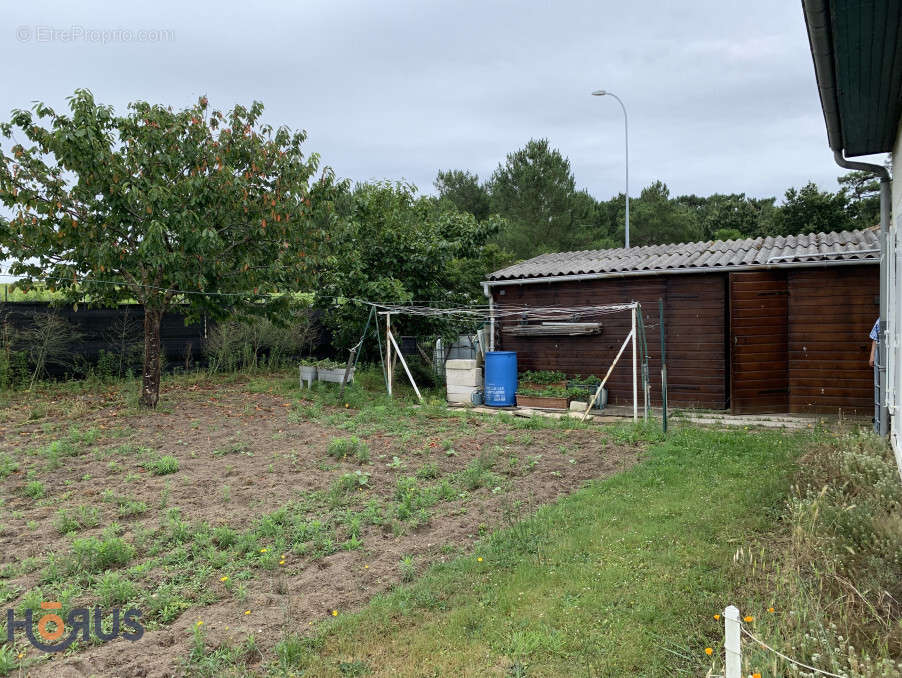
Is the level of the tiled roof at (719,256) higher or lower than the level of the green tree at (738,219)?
lower

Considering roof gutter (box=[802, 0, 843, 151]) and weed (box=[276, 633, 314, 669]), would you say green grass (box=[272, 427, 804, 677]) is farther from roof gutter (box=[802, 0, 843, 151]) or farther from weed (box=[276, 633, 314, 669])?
roof gutter (box=[802, 0, 843, 151])

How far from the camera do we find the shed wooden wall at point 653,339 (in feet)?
33.6

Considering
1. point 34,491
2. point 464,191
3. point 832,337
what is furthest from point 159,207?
point 464,191

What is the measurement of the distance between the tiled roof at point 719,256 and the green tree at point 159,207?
14.5 ft

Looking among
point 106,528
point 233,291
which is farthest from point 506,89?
point 106,528

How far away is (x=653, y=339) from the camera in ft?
35.5

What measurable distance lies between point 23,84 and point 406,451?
8.92m

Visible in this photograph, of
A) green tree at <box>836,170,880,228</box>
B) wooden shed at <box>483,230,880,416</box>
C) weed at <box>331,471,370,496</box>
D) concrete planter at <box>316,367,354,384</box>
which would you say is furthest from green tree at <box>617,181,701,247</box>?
weed at <box>331,471,370,496</box>

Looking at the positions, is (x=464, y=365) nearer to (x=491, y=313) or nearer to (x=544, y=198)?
(x=491, y=313)

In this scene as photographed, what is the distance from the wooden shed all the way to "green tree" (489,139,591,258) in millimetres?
12259

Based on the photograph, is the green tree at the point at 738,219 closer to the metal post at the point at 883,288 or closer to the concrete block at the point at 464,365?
the concrete block at the point at 464,365

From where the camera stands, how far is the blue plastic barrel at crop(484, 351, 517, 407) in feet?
34.9

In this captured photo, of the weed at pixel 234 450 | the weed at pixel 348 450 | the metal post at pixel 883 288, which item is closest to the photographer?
the metal post at pixel 883 288

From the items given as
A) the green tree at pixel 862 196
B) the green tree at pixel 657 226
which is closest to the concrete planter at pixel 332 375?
the green tree at pixel 657 226
